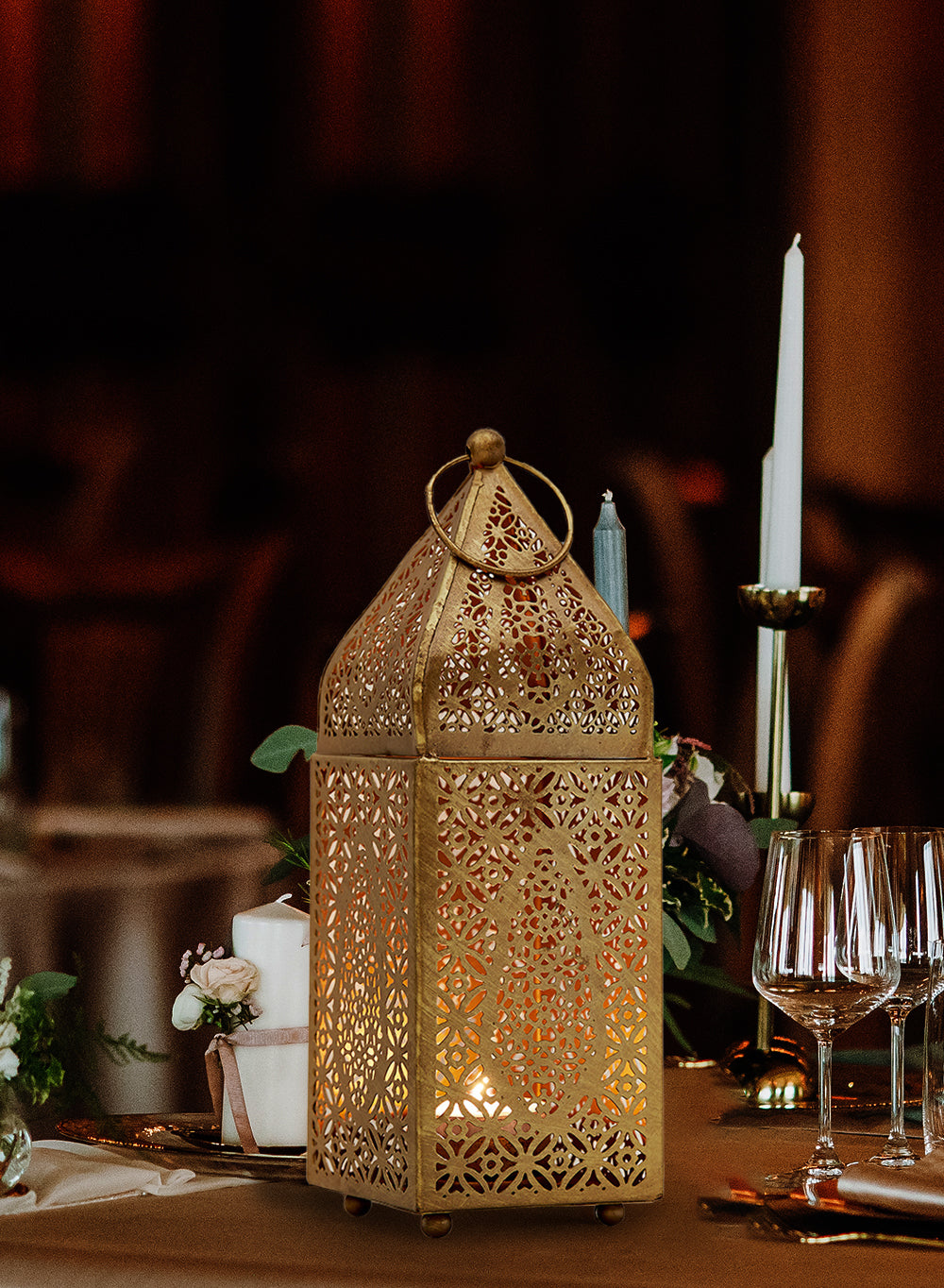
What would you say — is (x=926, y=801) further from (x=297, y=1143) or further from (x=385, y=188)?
(x=297, y=1143)

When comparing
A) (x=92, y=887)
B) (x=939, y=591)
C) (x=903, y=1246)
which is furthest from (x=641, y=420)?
(x=903, y=1246)

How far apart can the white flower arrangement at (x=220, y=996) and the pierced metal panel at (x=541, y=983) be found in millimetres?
192

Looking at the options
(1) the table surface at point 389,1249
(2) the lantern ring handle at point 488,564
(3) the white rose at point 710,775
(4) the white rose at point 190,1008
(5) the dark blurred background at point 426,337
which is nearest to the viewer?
(1) the table surface at point 389,1249

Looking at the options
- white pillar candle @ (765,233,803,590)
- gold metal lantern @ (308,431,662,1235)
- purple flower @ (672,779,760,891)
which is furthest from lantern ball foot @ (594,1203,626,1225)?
white pillar candle @ (765,233,803,590)

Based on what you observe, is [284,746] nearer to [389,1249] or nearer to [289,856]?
[289,856]

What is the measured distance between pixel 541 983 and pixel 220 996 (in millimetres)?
217

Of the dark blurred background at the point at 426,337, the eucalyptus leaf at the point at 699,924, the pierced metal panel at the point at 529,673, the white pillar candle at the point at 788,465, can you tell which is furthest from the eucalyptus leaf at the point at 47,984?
the dark blurred background at the point at 426,337

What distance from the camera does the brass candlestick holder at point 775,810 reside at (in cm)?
98

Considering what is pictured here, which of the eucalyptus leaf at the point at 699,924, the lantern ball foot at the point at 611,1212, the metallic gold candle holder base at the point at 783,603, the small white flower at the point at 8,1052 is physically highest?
the metallic gold candle holder base at the point at 783,603

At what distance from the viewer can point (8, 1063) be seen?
0.72m

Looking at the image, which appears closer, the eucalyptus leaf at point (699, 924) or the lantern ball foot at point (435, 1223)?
the lantern ball foot at point (435, 1223)

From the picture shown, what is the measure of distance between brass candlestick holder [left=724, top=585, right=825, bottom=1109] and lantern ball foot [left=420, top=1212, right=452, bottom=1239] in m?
0.37

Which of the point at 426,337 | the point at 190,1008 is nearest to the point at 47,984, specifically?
the point at 190,1008

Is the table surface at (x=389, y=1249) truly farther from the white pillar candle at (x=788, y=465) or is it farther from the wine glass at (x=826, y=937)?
the white pillar candle at (x=788, y=465)
